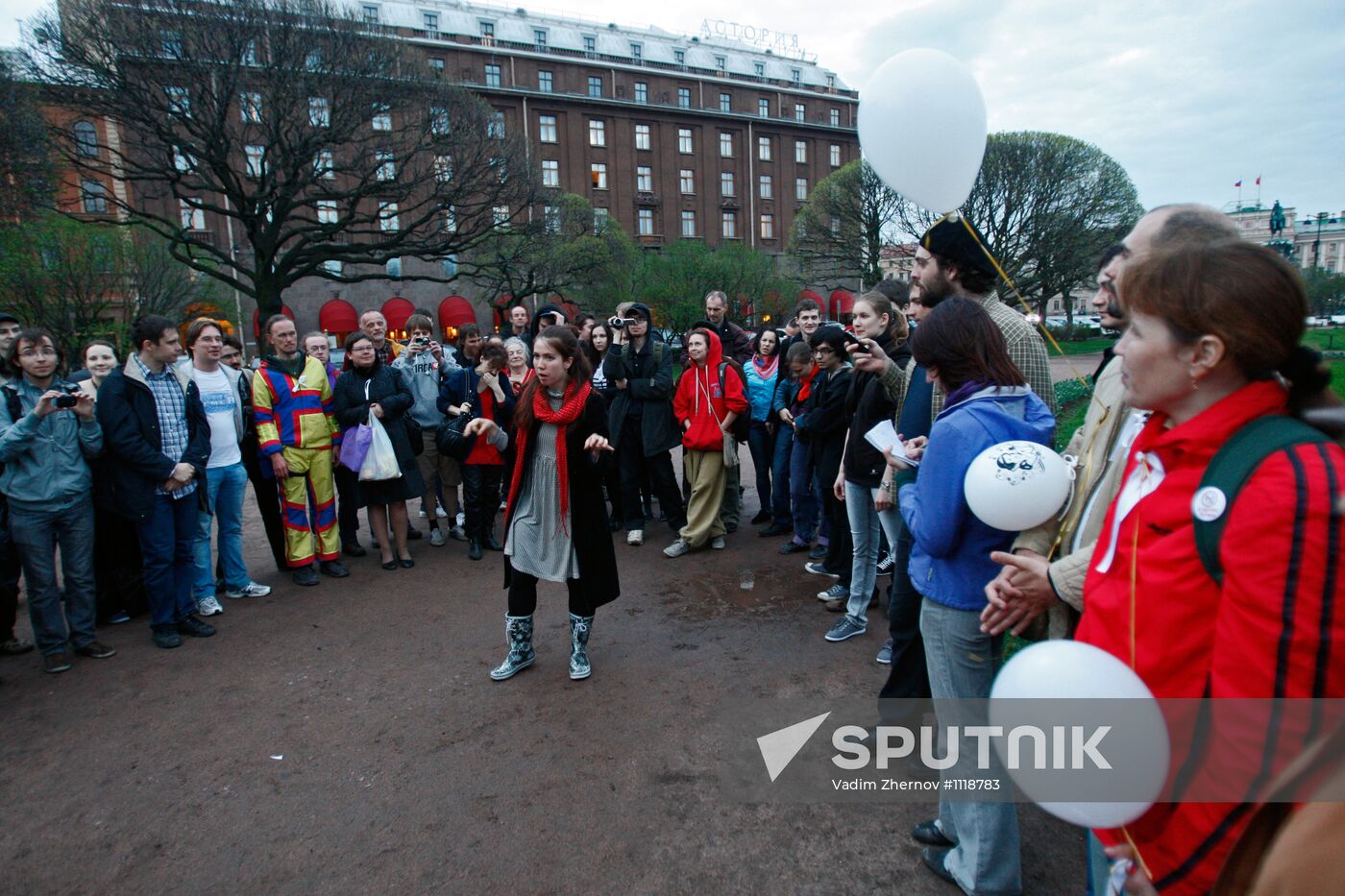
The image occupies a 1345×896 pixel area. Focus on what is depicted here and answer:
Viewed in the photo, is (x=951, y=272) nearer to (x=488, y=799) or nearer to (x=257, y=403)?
(x=488, y=799)

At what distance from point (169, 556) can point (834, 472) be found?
492cm

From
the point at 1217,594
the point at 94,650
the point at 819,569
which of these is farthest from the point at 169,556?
the point at 1217,594

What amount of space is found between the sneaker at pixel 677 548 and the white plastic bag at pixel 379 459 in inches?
101

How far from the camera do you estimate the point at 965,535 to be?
2416 millimetres

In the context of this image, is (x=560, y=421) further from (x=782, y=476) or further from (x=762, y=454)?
(x=762, y=454)

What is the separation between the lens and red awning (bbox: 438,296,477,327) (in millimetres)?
42156

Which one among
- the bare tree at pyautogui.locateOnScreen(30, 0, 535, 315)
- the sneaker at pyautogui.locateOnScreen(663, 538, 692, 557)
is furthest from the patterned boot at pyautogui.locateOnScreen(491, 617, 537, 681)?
the bare tree at pyautogui.locateOnScreen(30, 0, 535, 315)

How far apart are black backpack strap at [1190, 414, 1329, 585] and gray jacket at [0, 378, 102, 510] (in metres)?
5.86

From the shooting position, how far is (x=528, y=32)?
52.6 metres

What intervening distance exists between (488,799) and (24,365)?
4305 millimetres

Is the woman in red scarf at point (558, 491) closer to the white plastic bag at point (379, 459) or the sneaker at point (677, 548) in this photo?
the sneaker at point (677, 548)

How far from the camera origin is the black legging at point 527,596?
426 centimetres

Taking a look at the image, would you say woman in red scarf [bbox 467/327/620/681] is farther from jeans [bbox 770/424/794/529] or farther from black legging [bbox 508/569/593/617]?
jeans [bbox 770/424/794/529]

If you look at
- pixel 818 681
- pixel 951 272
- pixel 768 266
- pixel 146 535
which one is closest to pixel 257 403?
pixel 146 535
